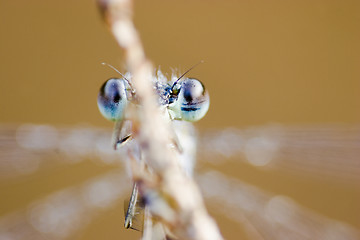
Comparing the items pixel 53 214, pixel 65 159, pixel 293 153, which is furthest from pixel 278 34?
pixel 53 214

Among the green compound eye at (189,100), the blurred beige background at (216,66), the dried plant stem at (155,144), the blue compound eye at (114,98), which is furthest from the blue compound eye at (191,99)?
the blurred beige background at (216,66)

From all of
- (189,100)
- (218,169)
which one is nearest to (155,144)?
(189,100)

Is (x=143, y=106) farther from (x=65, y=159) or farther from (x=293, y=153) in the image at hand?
(x=65, y=159)

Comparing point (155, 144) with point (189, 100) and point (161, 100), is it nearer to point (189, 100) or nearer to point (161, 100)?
point (161, 100)

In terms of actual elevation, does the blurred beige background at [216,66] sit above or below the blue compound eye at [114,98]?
above

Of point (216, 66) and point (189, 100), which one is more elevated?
point (216, 66)

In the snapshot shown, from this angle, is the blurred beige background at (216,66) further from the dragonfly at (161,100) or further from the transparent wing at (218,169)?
the dragonfly at (161,100)

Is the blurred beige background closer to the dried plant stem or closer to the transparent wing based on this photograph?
the transparent wing
